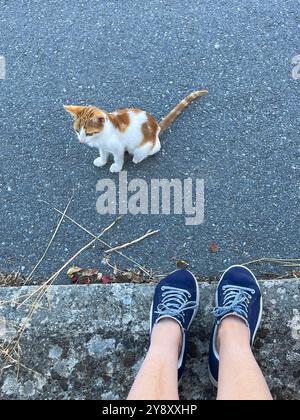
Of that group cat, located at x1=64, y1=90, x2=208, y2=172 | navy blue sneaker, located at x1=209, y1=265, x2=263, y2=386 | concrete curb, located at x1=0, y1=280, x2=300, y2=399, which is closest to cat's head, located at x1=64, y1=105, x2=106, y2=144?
cat, located at x1=64, y1=90, x2=208, y2=172

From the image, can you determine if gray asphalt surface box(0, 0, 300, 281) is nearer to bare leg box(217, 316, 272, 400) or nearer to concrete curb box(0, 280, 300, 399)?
concrete curb box(0, 280, 300, 399)

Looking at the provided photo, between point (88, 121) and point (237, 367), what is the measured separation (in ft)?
3.58

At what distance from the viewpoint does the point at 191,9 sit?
235cm

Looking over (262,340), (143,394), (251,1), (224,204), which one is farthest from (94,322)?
(251,1)

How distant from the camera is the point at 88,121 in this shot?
1760 millimetres

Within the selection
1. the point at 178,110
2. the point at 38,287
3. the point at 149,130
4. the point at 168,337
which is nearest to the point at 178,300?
the point at 168,337

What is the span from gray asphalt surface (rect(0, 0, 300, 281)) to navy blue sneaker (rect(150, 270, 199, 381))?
0.11 m

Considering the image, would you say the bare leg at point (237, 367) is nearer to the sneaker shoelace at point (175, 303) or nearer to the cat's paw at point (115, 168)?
the sneaker shoelace at point (175, 303)

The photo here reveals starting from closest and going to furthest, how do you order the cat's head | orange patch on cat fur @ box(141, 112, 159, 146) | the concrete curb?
the concrete curb < the cat's head < orange patch on cat fur @ box(141, 112, 159, 146)

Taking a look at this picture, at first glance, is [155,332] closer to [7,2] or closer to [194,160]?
[194,160]

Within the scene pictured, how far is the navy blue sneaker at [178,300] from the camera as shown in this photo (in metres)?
1.66

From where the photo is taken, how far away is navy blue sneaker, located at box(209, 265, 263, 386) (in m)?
1.62

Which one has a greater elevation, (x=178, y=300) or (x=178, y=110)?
(x=178, y=110)

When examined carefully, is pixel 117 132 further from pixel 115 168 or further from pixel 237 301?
pixel 237 301
